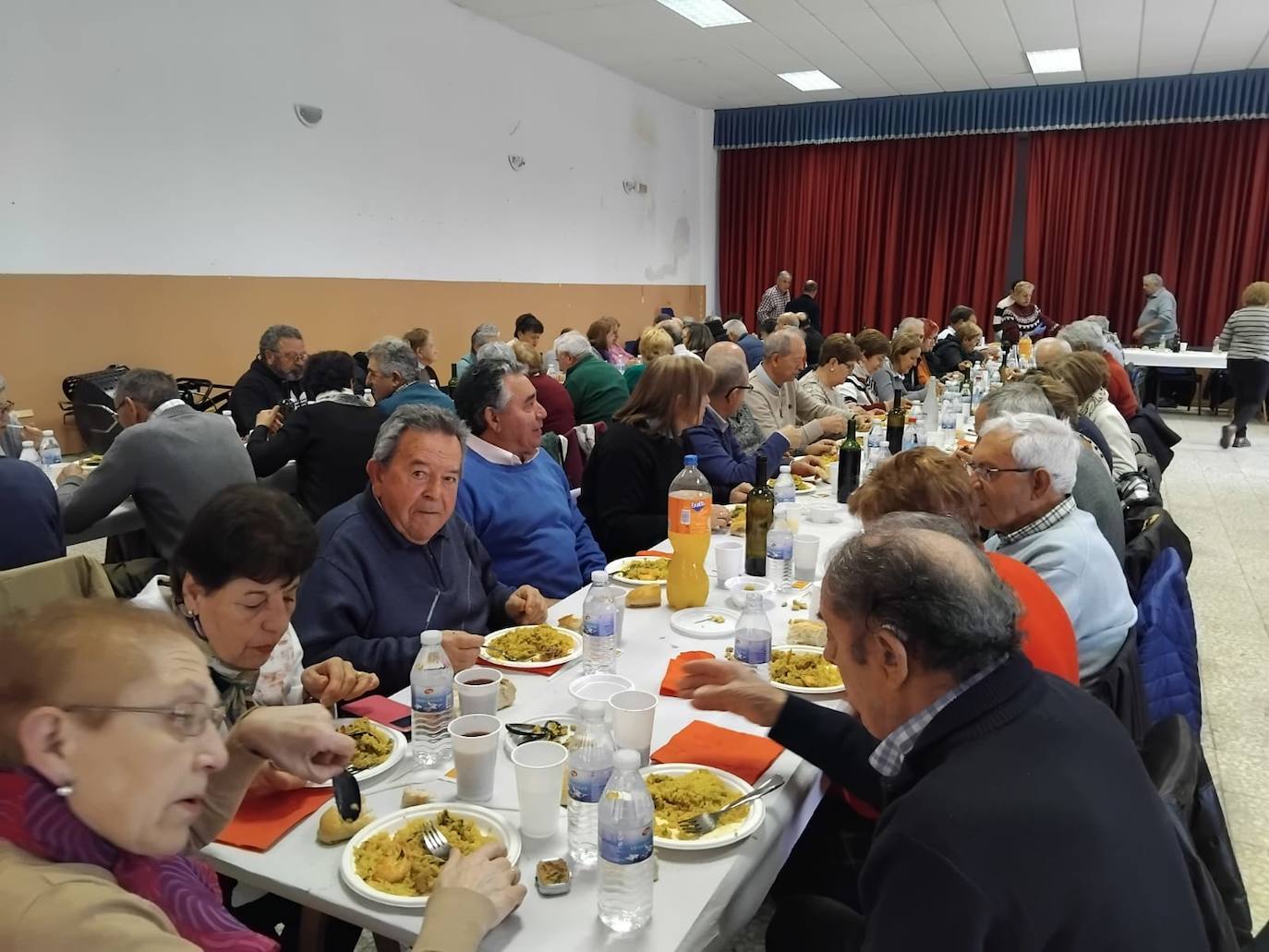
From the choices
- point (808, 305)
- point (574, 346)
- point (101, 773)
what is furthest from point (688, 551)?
point (808, 305)

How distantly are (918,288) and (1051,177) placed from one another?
6.83ft

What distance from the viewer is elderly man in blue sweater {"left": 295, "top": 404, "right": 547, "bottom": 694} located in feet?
6.66

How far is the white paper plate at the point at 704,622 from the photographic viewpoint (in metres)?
2.18

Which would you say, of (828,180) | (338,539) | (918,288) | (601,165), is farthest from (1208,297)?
(338,539)

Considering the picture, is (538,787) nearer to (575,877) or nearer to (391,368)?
(575,877)

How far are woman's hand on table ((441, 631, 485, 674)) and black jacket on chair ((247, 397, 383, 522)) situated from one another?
2.12 m

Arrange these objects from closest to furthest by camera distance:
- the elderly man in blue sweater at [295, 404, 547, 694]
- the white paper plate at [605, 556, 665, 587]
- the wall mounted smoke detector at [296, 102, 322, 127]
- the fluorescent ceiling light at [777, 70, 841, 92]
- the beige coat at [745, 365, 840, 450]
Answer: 1. the elderly man in blue sweater at [295, 404, 547, 694]
2. the white paper plate at [605, 556, 665, 587]
3. the beige coat at [745, 365, 840, 450]
4. the wall mounted smoke detector at [296, 102, 322, 127]
5. the fluorescent ceiling light at [777, 70, 841, 92]

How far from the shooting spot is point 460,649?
1.89 meters

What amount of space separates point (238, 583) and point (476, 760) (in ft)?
1.67

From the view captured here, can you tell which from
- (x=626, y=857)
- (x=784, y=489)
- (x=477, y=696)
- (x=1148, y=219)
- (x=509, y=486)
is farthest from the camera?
(x=1148, y=219)

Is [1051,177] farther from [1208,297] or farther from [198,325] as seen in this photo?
[198,325]

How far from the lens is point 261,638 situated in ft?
5.08

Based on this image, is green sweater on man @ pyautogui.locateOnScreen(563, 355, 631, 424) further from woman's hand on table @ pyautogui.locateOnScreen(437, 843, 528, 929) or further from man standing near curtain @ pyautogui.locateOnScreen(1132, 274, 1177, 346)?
man standing near curtain @ pyautogui.locateOnScreen(1132, 274, 1177, 346)

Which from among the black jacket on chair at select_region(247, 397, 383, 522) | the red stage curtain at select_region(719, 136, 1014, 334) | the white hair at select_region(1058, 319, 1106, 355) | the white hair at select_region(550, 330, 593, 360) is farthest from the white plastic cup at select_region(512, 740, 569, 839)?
the red stage curtain at select_region(719, 136, 1014, 334)
